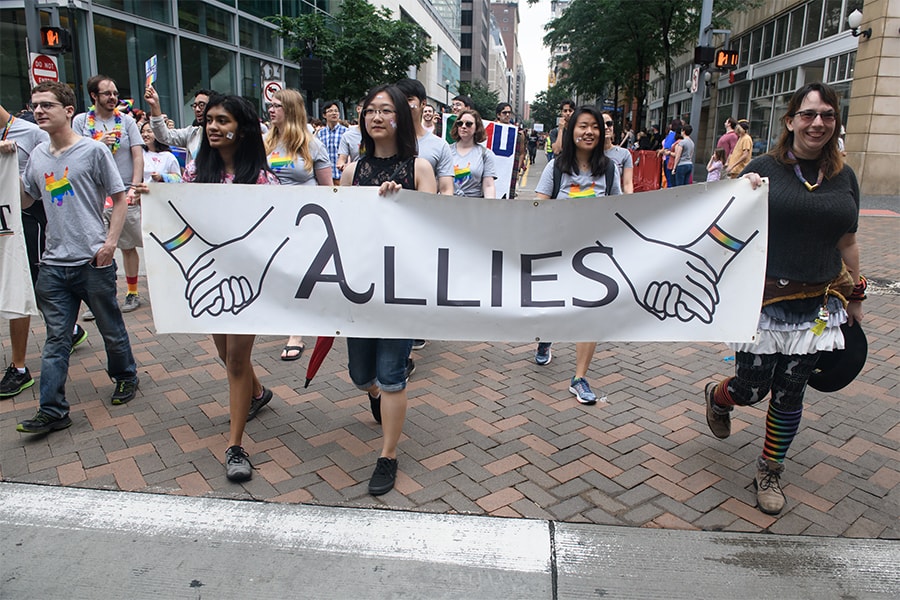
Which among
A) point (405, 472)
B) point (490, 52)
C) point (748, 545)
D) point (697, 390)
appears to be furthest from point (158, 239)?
point (490, 52)

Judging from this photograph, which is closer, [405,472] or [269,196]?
[269,196]

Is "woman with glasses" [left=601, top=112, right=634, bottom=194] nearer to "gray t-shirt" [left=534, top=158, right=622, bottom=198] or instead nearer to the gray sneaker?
"gray t-shirt" [left=534, top=158, right=622, bottom=198]

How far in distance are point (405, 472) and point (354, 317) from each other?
88 centimetres

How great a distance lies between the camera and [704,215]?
3209 mm

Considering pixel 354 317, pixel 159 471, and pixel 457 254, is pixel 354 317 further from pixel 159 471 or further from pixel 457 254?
pixel 159 471

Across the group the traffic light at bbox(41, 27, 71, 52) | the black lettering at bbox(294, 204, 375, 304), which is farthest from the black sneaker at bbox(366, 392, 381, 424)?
the traffic light at bbox(41, 27, 71, 52)

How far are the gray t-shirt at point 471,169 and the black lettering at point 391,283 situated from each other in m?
2.44

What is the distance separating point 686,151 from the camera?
16.3m

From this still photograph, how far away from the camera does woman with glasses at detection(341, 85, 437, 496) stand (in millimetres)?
3305

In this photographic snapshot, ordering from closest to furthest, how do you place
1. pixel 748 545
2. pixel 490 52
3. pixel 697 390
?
pixel 748 545 → pixel 697 390 → pixel 490 52

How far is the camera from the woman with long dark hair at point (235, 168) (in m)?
3.40

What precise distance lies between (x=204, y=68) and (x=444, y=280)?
19.5m

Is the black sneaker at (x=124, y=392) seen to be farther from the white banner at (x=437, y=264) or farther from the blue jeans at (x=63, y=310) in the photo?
the white banner at (x=437, y=264)

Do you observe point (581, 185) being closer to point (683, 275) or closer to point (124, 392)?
point (683, 275)
